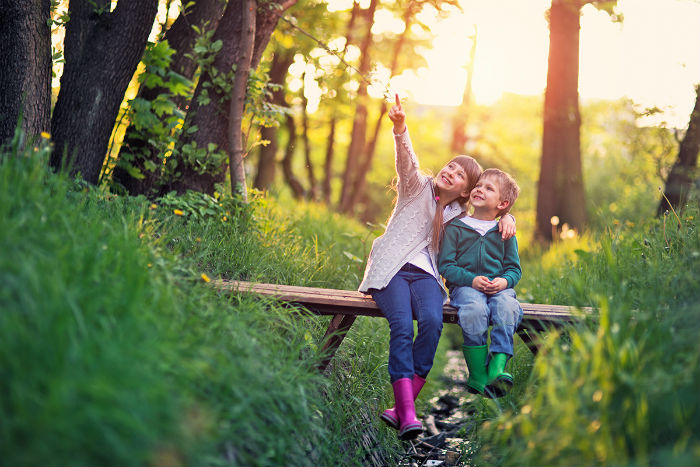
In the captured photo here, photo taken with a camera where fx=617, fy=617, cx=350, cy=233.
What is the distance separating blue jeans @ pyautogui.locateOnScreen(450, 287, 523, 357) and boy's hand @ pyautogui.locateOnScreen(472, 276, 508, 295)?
4 cm

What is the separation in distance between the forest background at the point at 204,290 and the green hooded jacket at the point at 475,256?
0.57 meters

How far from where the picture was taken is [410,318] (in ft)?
11.6

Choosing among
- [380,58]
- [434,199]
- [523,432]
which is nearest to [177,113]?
[434,199]

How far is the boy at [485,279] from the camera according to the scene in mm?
3463

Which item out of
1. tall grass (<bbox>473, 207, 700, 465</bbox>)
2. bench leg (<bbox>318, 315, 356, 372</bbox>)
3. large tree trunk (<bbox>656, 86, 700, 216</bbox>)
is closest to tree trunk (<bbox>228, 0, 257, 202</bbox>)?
bench leg (<bbox>318, 315, 356, 372</bbox>)

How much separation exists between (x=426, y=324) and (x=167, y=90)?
10.1 feet

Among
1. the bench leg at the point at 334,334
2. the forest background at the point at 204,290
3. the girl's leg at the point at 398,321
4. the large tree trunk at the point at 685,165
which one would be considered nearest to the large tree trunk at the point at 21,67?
the forest background at the point at 204,290

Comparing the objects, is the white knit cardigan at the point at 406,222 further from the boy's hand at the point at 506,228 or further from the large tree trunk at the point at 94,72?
the large tree trunk at the point at 94,72

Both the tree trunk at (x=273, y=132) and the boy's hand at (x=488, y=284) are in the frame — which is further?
the tree trunk at (x=273, y=132)

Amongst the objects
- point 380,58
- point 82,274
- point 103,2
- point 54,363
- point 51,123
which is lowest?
point 54,363

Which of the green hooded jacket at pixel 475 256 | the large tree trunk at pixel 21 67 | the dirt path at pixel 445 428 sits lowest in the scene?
the dirt path at pixel 445 428

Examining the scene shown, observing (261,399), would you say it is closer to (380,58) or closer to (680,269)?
(680,269)

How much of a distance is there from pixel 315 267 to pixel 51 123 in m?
2.23

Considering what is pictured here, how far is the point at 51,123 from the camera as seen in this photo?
14.7ft
